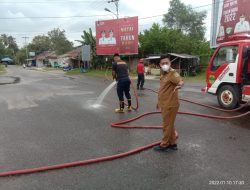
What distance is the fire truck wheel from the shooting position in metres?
7.94

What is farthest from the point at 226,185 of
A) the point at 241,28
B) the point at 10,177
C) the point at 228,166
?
the point at 241,28

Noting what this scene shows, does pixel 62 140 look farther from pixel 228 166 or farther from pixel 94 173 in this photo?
pixel 228 166

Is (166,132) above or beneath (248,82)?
beneath

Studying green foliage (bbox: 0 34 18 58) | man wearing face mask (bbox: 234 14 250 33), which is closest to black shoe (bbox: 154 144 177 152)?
man wearing face mask (bbox: 234 14 250 33)

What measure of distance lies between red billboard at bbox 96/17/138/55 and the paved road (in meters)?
22.8

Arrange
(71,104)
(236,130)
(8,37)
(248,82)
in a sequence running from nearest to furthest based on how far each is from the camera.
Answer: (236,130)
(248,82)
(71,104)
(8,37)

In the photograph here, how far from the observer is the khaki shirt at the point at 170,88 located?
14.0 ft

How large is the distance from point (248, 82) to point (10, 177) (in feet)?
22.6

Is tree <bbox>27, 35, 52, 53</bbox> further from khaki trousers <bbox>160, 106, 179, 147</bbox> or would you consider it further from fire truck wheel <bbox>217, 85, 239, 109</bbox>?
khaki trousers <bbox>160, 106, 179, 147</bbox>

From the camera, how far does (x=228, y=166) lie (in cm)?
394

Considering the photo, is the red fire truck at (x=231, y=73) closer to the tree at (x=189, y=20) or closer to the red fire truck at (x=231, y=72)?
the red fire truck at (x=231, y=72)

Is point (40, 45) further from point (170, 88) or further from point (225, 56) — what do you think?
point (170, 88)
